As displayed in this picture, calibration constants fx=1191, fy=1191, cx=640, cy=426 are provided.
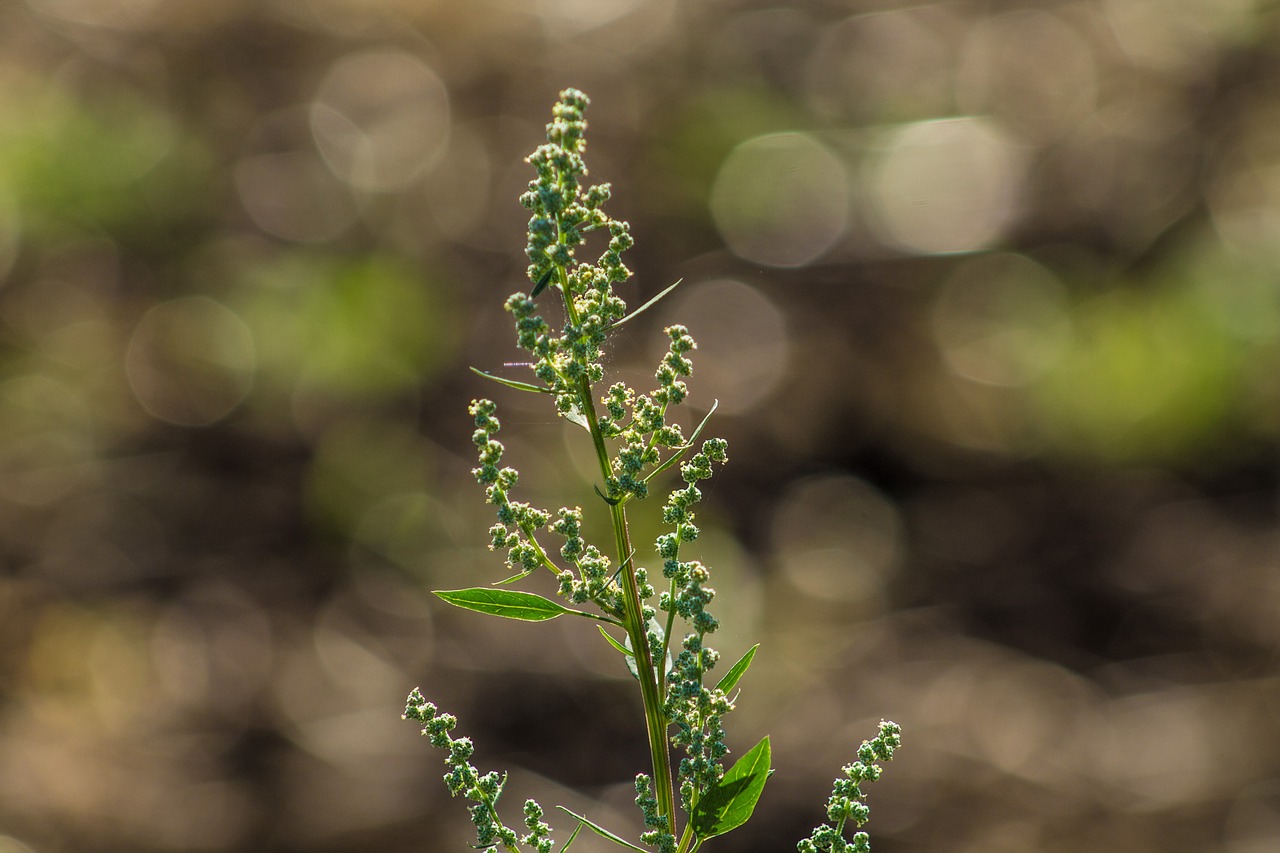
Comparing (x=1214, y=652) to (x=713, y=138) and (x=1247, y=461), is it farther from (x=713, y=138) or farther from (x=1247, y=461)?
(x=713, y=138)

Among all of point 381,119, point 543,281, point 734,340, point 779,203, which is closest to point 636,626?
point 543,281

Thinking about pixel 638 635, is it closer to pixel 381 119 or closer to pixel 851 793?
pixel 851 793

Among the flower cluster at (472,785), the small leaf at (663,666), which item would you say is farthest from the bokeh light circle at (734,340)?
the flower cluster at (472,785)

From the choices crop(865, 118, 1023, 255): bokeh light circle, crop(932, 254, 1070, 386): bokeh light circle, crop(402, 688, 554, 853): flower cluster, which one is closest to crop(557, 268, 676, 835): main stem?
crop(402, 688, 554, 853): flower cluster

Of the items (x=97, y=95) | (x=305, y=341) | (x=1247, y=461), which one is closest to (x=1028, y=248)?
(x=1247, y=461)

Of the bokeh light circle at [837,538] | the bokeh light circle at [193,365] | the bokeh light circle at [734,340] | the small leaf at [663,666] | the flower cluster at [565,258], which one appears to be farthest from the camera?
the bokeh light circle at [193,365]

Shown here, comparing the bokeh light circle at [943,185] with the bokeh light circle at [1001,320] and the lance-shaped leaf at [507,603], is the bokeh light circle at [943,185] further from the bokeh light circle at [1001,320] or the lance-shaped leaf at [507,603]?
the lance-shaped leaf at [507,603]
